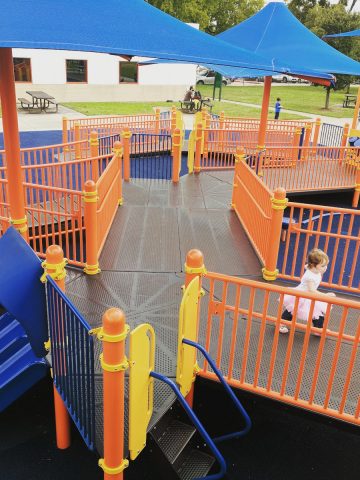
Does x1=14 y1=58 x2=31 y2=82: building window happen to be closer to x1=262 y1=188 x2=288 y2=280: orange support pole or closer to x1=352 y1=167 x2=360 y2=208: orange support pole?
x1=352 y1=167 x2=360 y2=208: orange support pole

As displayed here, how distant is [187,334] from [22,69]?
1212 inches

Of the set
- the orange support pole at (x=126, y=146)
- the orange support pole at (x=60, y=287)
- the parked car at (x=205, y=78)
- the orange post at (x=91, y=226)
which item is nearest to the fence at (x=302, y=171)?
the orange support pole at (x=126, y=146)

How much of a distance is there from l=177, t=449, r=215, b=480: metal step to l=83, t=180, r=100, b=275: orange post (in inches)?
113

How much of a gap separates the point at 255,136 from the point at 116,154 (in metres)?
8.29

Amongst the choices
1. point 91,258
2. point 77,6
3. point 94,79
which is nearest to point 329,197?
point 91,258

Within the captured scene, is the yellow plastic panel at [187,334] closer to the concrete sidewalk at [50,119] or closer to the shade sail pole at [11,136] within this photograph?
the shade sail pole at [11,136]

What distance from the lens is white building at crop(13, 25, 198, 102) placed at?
98.3 feet

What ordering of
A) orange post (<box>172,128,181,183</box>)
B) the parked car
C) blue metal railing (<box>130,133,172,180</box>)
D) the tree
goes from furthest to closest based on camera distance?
1. the parked car
2. the tree
3. blue metal railing (<box>130,133,172,180</box>)
4. orange post (<box>172,128,181,183</box>)

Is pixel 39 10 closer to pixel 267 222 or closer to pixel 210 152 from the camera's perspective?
pixel 267 222

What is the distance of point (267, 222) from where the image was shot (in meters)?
6.37

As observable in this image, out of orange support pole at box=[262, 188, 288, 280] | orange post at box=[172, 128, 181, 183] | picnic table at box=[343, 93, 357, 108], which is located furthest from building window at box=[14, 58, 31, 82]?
orange support pole at box=[262, 188, 288, 280]

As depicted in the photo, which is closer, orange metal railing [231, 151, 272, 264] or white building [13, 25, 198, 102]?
orange metal railing [231, 151, 272, 264]

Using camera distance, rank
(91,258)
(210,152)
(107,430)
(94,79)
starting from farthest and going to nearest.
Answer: (94,79) < (210,152) < (91,258) < (107,430)

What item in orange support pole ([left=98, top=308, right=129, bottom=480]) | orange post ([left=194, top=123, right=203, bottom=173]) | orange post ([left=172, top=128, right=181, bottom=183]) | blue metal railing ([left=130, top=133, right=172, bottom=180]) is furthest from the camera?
blue metal railing ([left=130, top=133, right=172, bottom=180])
